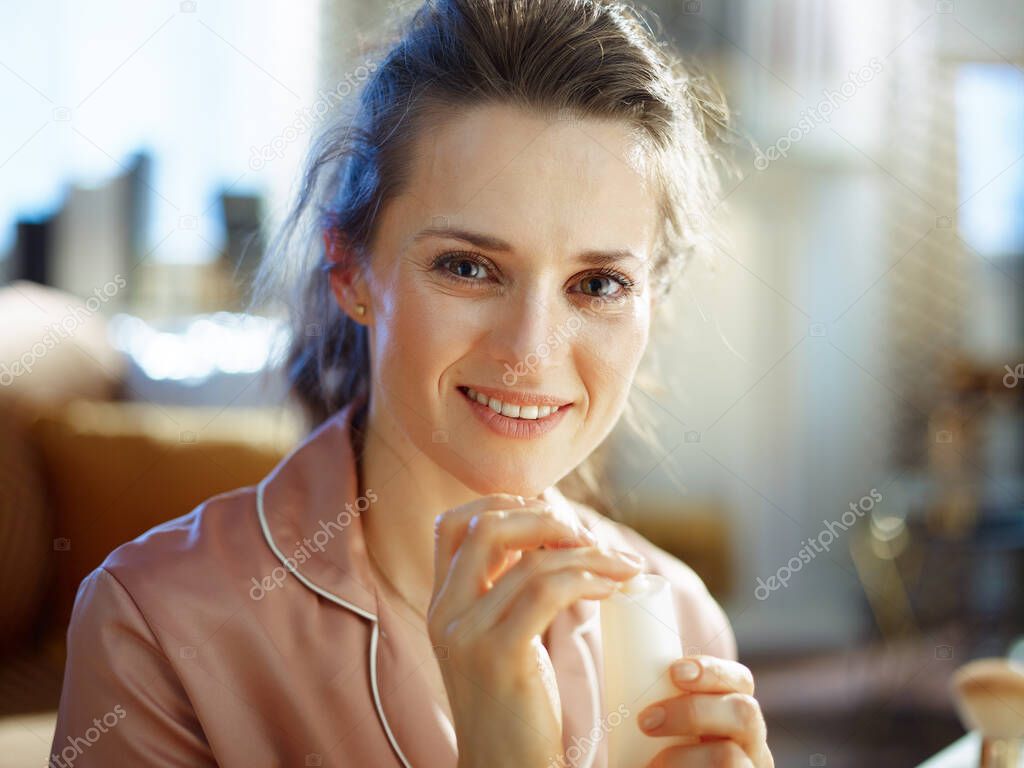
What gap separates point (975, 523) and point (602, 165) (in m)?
3.52

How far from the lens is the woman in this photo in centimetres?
95

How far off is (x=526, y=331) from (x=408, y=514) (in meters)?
Result: 0.31

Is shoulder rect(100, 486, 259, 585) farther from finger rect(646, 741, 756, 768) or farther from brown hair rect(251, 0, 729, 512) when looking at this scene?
finger rect(646, 741, 756, 768)

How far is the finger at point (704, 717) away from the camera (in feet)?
2.59

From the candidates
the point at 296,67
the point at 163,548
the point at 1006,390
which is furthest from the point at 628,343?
the point at 1006,390

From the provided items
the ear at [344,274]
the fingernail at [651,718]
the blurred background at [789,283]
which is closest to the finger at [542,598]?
the fingernail at [651,718]

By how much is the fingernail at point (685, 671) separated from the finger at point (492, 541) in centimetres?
13

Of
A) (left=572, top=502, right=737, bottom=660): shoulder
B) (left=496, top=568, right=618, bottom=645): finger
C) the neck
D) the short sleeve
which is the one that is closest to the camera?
(left=496, top=568, right=618, bottom=645): finger

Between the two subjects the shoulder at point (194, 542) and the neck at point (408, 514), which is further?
the neck at point (408, 514)

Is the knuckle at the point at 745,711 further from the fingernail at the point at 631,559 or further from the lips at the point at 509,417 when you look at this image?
the lips at the point at 509,417

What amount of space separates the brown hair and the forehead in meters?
0.02

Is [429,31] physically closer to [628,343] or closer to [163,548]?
[628,343]

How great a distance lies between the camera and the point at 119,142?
3467 mm

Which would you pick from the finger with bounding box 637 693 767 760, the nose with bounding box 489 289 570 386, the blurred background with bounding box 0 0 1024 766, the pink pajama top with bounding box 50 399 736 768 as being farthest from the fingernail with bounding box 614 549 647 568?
the blurred background with bounding box 0 0 1024 766
